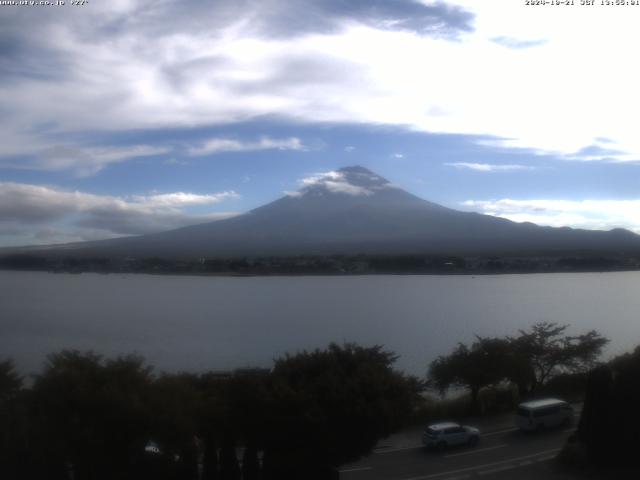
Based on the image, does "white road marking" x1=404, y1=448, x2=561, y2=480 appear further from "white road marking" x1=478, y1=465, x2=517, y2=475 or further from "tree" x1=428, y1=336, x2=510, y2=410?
"tree" x1=428, y1=336, x2=510, y2=410

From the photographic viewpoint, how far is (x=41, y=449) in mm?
6465

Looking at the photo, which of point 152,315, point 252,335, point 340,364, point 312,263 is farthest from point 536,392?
point 312,263

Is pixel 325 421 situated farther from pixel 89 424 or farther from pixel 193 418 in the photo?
pixel 89 424

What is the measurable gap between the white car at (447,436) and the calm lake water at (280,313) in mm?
6655

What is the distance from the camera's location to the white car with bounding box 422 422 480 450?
1000 centimetres

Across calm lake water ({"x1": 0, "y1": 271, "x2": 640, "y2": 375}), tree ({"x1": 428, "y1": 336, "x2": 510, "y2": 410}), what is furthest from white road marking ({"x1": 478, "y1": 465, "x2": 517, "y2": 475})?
calm lake water ({"x1": 0, "y1": 271, "x2": 640, "y2": 375})

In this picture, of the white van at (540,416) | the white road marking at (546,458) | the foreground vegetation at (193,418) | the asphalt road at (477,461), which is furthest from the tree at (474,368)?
the foreground vegetation at (193,418)

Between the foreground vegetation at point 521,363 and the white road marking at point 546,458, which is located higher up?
the foreground vegetation at point 521,363

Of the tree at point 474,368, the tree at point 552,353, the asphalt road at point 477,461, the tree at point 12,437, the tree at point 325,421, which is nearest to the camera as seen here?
the tree at point 12,437

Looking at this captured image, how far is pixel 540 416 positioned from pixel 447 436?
5.76 ft

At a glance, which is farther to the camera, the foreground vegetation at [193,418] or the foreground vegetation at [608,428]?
the foreground vegetation at [608,428]

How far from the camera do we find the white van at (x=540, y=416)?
35.3 ft

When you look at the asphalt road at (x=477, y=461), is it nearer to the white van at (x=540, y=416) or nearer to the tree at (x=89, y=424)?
the white van at (x=540, y=416)

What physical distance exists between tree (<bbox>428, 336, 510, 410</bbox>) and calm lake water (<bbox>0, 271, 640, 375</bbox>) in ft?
9.56
